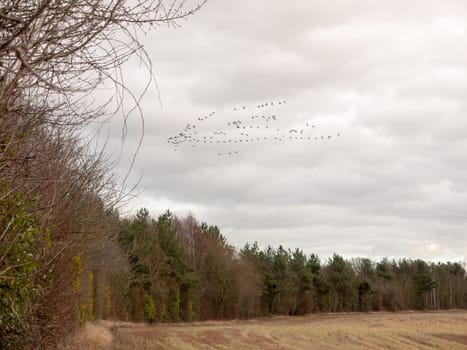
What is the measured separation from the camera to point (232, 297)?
251 feet

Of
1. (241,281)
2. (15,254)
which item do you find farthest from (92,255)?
(241,281)

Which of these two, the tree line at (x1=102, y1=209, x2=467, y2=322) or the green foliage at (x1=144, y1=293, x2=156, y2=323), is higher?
Answer: the tree line at (x1=102, y1=209, x2=467, y2=322)

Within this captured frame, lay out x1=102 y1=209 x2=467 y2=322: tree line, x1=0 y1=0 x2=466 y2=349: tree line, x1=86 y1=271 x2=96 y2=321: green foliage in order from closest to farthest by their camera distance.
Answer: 1. x1=0 y1=0 x2=466 y2=349: tree line
2. x1=86 y1=271 x2=96 y2=321: green foliage
3. x1=102 y1=209 x2=467 y2=322: tree line

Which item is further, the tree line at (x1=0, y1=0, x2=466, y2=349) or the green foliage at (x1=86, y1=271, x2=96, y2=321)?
the green foliage at (x1=86, y1=271, x2=96, y2=321)

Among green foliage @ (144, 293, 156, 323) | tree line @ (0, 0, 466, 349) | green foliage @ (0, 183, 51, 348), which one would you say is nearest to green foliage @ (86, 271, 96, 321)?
tree line @ (0, 0, 466, 349)

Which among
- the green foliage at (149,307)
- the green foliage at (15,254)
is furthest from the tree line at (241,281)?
the green foliage at (15,254)

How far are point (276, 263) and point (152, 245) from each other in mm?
33933

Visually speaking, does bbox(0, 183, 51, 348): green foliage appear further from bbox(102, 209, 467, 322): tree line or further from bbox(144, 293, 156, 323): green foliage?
bbox(144, 293, 156, 323): green foliage

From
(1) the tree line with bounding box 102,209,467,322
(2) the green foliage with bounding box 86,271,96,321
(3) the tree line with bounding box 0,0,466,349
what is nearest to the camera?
(3) the tree line with bounding box 0,0,466,349

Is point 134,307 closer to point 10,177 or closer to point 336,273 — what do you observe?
point 336,273

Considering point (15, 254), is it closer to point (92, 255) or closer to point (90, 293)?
point (92, 255)

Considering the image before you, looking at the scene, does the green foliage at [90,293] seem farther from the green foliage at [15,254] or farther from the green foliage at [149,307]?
the green foliage at [149,307]

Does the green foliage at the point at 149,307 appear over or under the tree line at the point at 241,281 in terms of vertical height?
under

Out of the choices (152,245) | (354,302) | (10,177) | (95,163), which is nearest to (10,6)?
(10,177)
